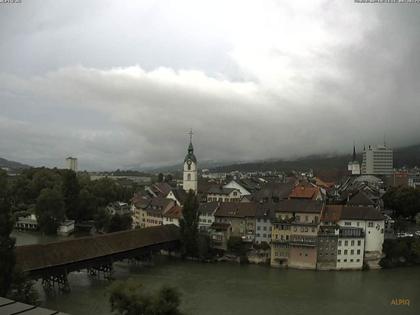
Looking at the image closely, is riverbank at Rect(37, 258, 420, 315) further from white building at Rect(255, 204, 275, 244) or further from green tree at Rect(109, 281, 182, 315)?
green tree at Rect(109, 281, 182, 315)

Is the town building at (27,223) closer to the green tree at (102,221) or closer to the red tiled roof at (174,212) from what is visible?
the green tree at (102,221)

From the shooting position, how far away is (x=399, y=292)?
31.3m

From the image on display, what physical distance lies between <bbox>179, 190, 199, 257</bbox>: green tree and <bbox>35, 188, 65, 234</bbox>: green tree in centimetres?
2021

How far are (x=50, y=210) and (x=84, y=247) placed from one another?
967 inches

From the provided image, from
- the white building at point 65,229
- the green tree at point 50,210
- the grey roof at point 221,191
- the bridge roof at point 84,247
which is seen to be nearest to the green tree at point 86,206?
the white building at point 65,229

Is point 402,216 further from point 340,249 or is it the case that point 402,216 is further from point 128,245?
point 128,245

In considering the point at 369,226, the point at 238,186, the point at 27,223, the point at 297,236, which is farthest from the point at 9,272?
the point at 238,186

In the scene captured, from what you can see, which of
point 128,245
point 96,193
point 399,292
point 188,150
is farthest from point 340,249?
point 96,193

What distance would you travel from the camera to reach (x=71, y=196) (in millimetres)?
62938

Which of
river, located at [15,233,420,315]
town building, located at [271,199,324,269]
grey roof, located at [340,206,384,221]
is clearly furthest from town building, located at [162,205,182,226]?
grey roof, located at [340,206,384,221]

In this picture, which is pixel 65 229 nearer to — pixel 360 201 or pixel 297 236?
pixel 297 236

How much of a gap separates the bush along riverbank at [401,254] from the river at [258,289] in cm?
115

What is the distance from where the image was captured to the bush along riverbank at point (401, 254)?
39.4m

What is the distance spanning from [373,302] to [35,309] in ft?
77.4
